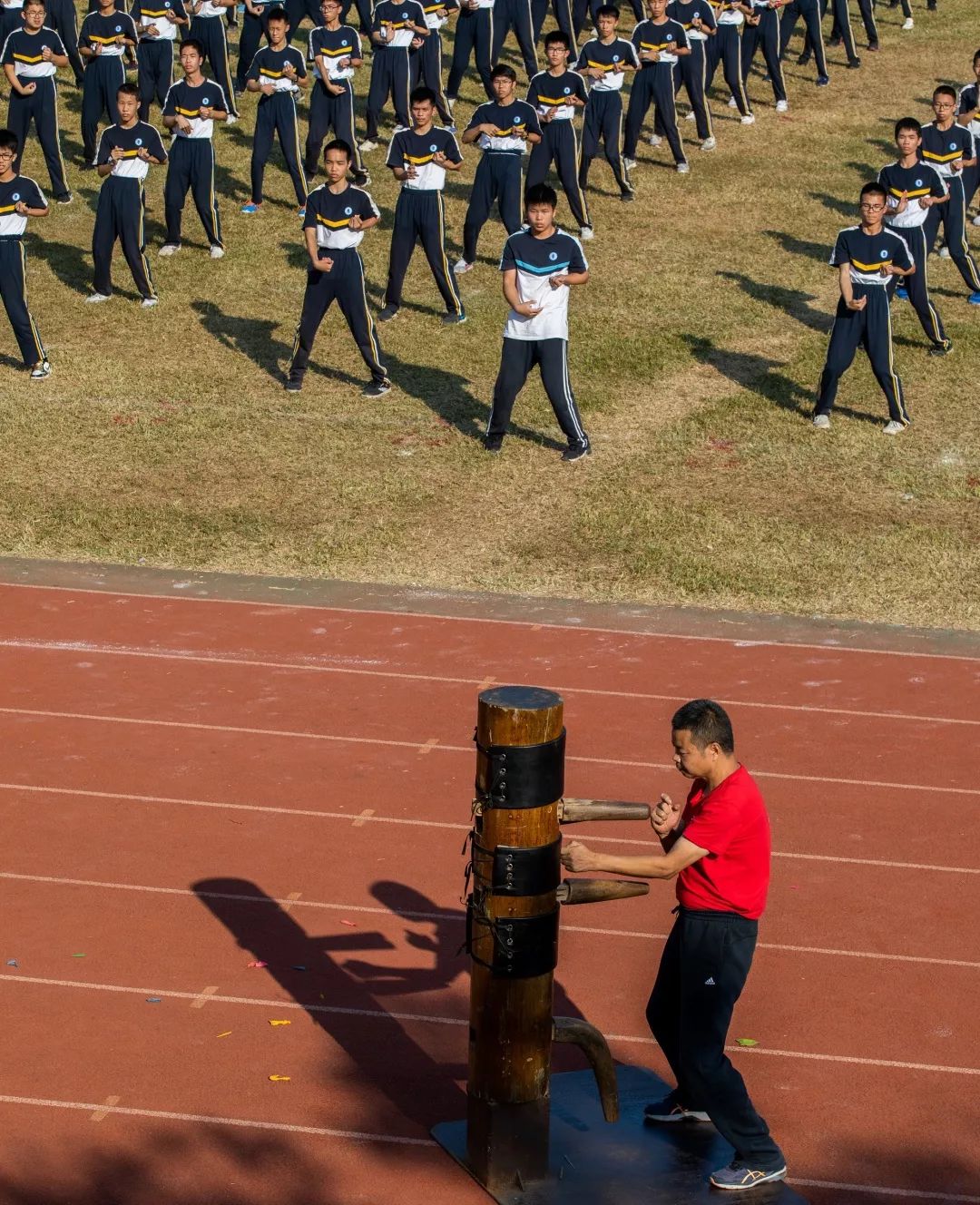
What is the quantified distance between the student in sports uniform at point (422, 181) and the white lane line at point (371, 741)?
7.03 metres

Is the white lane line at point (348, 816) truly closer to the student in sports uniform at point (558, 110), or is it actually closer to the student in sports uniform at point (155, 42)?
the student in sports uniform at point (558, 110)

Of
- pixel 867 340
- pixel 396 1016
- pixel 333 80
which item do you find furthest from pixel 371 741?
pixel 333 80

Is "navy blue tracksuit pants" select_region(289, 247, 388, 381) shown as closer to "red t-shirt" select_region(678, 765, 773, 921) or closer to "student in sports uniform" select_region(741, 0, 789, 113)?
"student in sports uniform" select_region(741, 0, 789, 113)

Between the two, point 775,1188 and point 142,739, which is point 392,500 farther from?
point 775,1188

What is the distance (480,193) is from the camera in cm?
1639

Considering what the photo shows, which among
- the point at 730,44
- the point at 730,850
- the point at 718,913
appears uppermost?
the point at 730,850

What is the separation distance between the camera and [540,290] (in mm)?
13109

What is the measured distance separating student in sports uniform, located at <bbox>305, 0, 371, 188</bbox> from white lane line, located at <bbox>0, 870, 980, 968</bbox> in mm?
11695

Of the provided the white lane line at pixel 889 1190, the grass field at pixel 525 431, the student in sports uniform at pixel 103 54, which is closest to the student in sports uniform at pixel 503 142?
the grass field at pixel 525 431

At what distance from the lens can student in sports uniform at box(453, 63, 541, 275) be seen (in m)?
16.0

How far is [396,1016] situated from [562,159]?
1213 cm

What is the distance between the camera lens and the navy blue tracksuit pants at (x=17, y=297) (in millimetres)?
14531

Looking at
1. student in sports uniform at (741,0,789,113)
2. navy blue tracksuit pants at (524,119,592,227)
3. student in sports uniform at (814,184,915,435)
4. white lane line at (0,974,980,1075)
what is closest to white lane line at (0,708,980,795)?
white lane line at (0,974,980,1075)

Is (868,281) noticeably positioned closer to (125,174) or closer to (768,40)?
(125,174)
